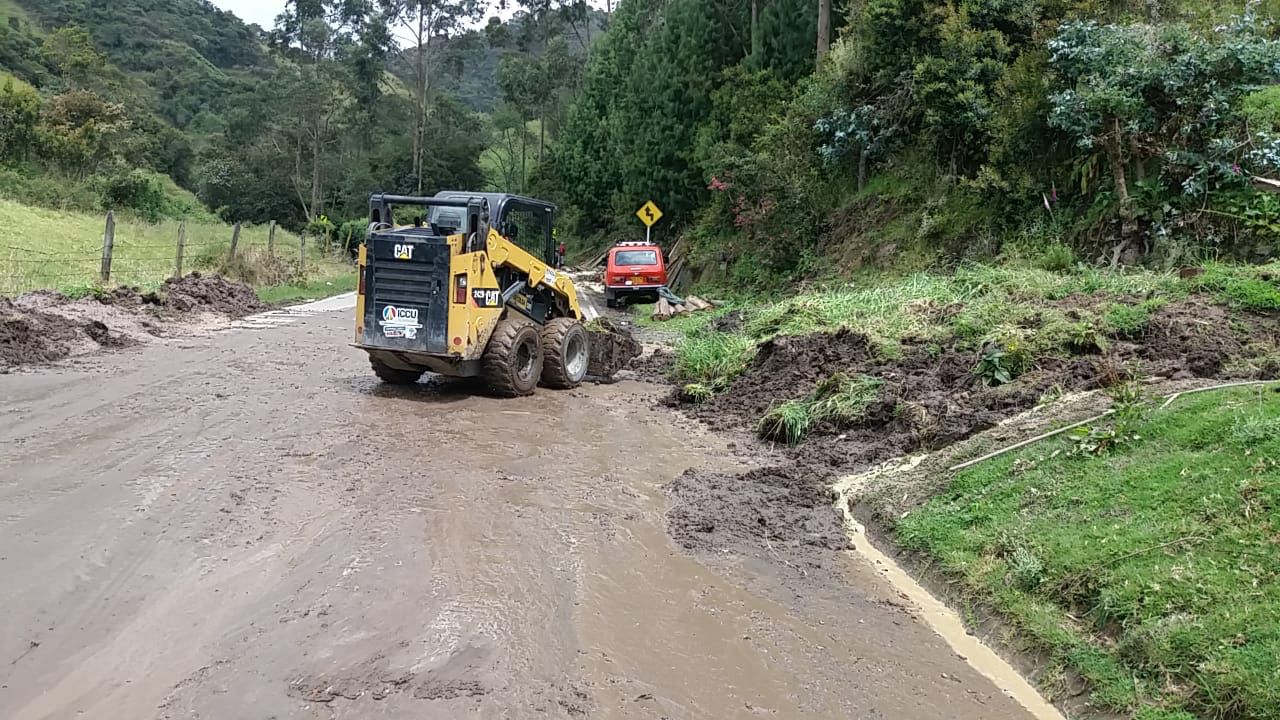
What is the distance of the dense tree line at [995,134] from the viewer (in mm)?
13461

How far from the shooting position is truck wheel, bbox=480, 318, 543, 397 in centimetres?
1127

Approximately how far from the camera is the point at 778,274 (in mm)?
23578

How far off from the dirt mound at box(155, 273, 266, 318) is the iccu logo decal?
8.10 m

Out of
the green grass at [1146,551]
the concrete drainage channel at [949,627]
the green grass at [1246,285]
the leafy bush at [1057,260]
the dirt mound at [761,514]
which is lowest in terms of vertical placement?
the concrete drainage channel at [949,627]

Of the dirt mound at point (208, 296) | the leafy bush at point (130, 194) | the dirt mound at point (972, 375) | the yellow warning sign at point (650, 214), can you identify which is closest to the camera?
the dirt mound at point (972, 375)

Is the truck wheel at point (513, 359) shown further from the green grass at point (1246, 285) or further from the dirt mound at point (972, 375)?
the green grass at point (1246, 285)

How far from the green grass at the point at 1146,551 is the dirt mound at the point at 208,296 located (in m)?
14.9

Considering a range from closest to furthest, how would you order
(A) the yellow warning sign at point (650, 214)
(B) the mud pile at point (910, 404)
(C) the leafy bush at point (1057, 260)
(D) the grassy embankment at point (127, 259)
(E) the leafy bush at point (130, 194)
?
1. (B) the mud pile at point (910, 404)
2. (C) the leafy bush at point (1057, 260)
3. (D) the grassy embankment at point (127, 259)
4. (A) the yellow warning sign at point (650, 214)
5. (E) the leafy bush at point (130, 194)

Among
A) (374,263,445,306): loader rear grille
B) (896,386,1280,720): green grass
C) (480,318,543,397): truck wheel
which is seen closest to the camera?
(896,386,1280,720): green grass

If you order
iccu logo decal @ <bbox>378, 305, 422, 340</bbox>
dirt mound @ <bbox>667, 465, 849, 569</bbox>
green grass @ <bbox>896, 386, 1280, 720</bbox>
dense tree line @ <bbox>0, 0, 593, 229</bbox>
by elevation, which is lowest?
dirt mound @ <bbox>667, 465, 849, 569</bbox>

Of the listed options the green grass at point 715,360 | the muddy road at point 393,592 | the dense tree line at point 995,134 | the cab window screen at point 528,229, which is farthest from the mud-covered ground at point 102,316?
the dense tree line at point 995,134

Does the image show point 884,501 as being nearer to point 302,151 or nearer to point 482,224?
point 482,224

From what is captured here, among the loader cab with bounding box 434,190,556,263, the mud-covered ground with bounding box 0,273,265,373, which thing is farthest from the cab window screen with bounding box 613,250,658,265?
the loader cab with bounding box 434,190,556,263

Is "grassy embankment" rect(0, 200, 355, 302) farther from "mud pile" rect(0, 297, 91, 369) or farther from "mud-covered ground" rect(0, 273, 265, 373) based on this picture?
"mud pile" rect(0, 297, 91, 369)
